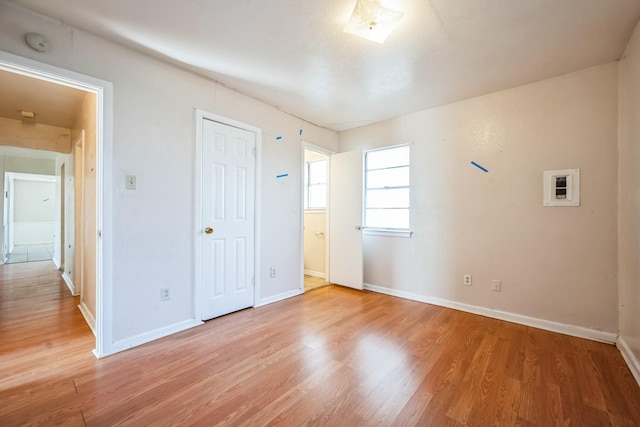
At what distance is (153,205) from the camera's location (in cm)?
229

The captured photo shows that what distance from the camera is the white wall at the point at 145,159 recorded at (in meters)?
1.91

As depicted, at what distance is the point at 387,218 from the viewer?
12.4 ft

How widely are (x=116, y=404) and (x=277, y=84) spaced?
284 cm

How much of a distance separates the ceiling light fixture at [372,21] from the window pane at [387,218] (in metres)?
2.23

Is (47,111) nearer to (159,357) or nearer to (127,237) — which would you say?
(127,237)

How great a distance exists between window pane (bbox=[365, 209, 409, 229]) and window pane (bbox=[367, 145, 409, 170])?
25.6 inches

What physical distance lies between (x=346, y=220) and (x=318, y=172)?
125 centimetres

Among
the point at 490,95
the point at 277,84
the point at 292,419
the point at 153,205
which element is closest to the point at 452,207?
the point at 490,95

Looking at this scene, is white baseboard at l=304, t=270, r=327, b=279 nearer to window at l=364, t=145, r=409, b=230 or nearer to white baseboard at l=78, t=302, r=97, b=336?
window at l=364, t=145, r=409, b=230

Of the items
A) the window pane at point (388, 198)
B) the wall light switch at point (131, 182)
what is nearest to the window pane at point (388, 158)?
the window pane at point (388, 198)

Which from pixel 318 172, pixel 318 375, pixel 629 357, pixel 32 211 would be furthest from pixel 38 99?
pixel 32 211

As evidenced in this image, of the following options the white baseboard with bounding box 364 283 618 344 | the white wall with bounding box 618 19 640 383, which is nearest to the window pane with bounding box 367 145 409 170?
the white baseboard with bounding box 364 283 618 344

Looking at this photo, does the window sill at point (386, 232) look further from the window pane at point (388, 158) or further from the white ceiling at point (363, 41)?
the white ceiling at point (363, 41)

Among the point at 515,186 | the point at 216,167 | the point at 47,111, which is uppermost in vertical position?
the point at 47,111
